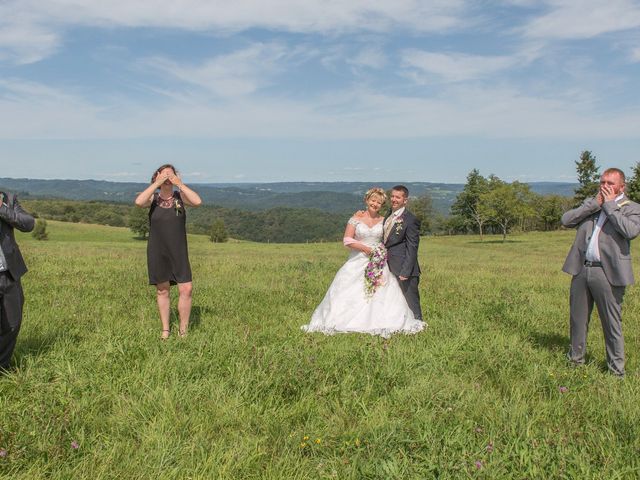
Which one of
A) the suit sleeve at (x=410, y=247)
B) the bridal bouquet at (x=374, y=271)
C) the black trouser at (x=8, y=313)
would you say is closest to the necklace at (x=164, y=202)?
the black trouser at (x=8, y=313)

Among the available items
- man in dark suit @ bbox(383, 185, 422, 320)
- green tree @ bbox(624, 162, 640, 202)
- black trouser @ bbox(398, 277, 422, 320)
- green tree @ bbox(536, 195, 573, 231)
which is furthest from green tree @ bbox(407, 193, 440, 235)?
man in dark suit @ bbox(383, 185, 422, 320)

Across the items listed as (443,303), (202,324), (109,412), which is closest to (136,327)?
(202,324)

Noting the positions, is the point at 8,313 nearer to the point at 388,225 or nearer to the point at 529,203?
the point at 388,225

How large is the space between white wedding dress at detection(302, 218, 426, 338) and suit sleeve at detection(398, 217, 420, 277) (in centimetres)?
32

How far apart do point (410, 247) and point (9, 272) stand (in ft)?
19.8

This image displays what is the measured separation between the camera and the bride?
26.5ft

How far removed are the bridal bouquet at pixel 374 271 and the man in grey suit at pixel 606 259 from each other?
3.09 meters

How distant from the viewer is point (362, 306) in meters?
8.33

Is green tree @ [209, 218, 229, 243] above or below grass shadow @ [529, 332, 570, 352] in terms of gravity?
below

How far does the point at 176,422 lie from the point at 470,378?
3.52 metres

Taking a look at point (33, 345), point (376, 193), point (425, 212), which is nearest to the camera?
point (33, 345)

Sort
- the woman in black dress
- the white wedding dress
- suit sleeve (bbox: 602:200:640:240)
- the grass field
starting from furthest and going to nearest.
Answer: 1. the white wedding dress
2. the woman in black dress
3. suit sleeve (bbox: 602:200:640:240)
4. the grass field

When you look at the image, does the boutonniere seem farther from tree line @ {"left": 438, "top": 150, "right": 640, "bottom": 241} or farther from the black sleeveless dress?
tree line @ {"left": 438, "top": 150, "right": 640, "bottom": 241}

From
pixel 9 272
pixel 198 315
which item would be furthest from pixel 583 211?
pixel 9 272
